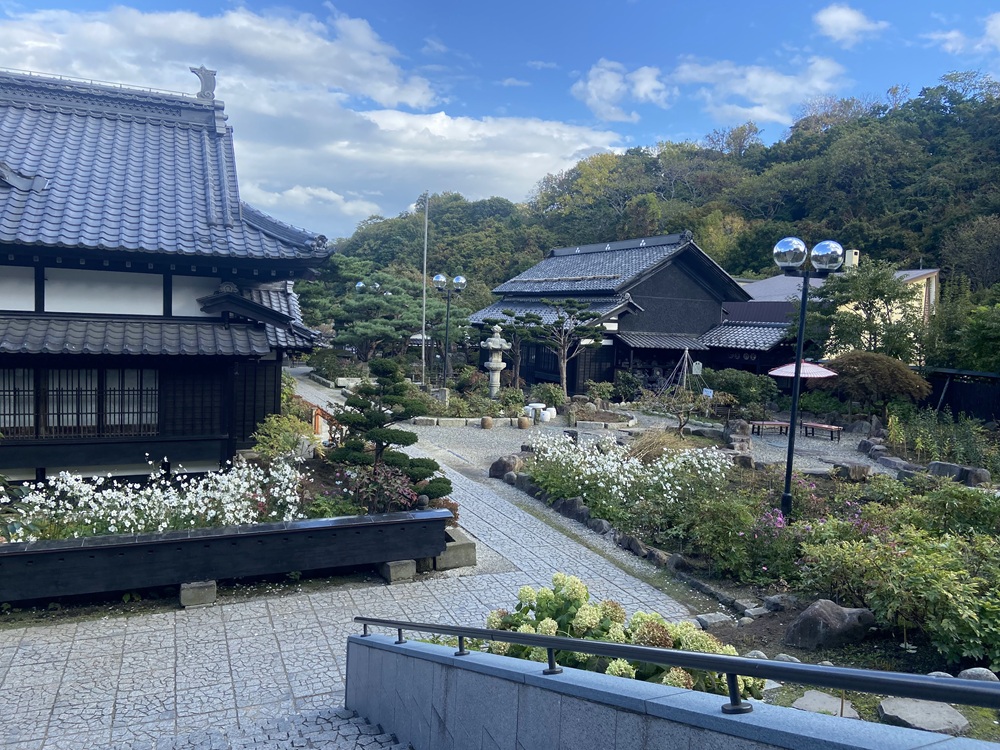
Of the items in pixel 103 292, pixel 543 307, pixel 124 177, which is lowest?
pixel 103 292

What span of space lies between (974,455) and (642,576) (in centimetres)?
971

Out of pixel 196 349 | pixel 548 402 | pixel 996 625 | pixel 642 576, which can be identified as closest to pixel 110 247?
pixel 196 349

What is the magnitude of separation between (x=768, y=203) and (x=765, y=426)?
3354cm

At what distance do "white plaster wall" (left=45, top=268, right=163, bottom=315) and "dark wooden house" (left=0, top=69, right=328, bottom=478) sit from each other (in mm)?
16

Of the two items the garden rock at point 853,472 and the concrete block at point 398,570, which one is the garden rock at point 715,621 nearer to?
the concrete block at point 398,570

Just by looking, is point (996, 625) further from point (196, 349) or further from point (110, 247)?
point (110, 247)

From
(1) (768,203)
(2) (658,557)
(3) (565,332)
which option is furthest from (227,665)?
(1) (768,203)

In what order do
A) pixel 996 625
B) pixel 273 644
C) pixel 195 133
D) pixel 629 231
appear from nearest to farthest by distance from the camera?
pixel 996 625
pixel 273 644
pixel 195 133
pixel 629 231

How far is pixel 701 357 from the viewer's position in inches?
1110

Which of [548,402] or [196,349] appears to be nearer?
[196,349]

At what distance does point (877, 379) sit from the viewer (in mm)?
18719

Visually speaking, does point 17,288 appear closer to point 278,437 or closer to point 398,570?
point 278,437

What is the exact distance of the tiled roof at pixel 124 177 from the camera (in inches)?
369

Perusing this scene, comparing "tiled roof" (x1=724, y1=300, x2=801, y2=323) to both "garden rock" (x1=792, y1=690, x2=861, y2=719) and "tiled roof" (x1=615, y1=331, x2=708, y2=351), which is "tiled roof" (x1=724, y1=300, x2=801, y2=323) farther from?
"garden rock" (x1=792, y1=690, x2=861, y2=719)
